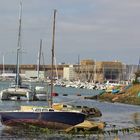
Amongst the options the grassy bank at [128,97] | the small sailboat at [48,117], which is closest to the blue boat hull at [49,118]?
the small sailboat at [48,117]

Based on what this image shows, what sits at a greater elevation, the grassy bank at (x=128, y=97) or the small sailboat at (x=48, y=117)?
the small sailboat at (x=48, y=117)

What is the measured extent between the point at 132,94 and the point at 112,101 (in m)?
4.36

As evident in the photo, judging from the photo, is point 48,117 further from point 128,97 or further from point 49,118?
point 128,97

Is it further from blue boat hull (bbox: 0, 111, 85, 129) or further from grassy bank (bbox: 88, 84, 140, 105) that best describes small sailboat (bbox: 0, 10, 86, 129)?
grassy bank (bbox: 88, 84, 140, 105)

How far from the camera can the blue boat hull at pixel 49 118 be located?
49.8 metres

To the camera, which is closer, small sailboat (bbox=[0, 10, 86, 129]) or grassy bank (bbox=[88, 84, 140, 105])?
small sailboat (bbox=[0, 10, 86, 129])

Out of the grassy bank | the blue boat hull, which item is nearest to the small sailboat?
the blue boat hull

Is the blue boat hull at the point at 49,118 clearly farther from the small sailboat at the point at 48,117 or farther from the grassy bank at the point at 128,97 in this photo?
the grassy bank at the point at 128,97

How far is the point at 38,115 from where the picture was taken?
5019cm

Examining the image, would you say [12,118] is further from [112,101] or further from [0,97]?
[112,101]

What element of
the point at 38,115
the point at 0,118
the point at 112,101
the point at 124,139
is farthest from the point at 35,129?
the point at 112,101

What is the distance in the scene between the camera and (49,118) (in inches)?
1960

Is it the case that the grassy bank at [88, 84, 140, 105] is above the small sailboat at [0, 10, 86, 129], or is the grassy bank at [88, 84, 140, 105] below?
below

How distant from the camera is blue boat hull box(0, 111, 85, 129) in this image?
1962 inches
